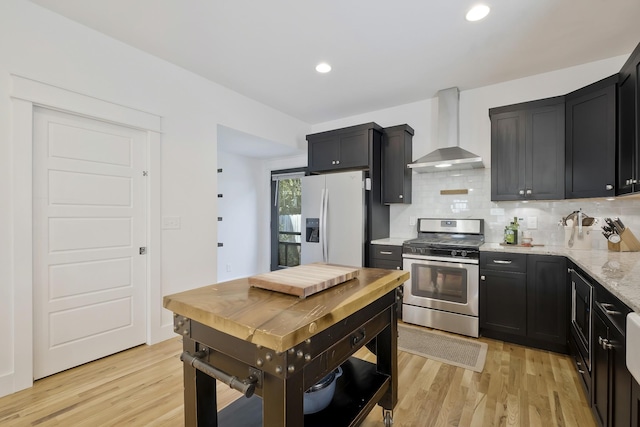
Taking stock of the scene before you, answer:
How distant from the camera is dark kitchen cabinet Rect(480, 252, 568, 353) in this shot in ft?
8.65

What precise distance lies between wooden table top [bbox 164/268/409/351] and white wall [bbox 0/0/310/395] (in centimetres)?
184

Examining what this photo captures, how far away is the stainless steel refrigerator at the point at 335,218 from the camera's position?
144 inches

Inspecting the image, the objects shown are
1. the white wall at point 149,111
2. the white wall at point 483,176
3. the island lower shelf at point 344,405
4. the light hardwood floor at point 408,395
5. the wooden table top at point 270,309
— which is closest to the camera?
the wooden table top at point 270,309

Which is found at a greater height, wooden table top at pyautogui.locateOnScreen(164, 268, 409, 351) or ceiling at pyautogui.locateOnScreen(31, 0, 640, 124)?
ceiling at pyautogui.locateOnScreen(31, 0, 640, 124)

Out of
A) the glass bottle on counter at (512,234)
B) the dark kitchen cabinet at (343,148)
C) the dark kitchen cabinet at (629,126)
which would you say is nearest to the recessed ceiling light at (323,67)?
the dark kitchen cabinet at (343,148)

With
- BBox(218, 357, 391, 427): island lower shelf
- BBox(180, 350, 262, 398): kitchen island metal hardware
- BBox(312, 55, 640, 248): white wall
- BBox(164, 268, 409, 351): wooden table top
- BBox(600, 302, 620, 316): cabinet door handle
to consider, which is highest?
BBox(312, 55, 640, 248): white wall

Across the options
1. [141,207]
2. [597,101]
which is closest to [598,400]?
[597,101]

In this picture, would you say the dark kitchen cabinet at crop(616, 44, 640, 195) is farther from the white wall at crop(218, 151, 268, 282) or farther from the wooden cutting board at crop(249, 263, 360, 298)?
the white wall at crop(218, 151, 268, 282)

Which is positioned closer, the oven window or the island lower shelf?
the island lower shelf

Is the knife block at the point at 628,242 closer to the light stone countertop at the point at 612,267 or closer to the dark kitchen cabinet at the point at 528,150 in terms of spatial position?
the light stone countertop at the point at 612,267

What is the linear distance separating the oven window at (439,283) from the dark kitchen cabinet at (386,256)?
21 centimetres

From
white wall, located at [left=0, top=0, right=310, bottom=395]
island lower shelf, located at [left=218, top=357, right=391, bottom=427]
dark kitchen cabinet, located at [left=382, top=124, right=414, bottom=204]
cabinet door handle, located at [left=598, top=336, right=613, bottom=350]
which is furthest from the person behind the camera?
dark kitchen cabinet, located at [left=382, top=124, right=414, bottom=204]

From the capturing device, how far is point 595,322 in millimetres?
1711

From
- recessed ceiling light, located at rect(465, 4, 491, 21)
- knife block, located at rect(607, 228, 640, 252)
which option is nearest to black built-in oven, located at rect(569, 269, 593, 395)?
knife block, located at rect(607, 228, 640, 252)
